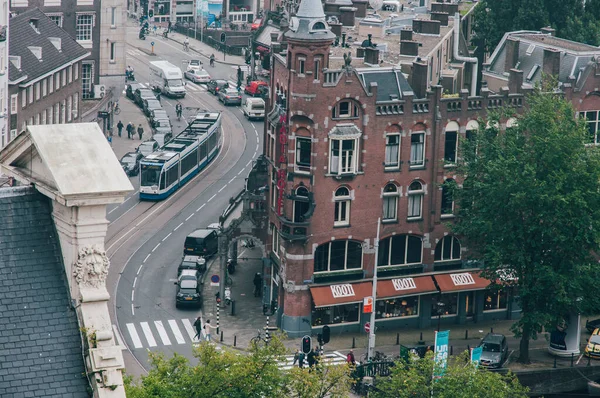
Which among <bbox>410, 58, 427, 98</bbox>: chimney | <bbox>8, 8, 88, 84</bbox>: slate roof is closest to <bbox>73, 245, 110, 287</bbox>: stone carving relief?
<bbox>410, 58, 427, 98</bbox>: chimney

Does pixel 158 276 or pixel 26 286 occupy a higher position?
pixel 26 286

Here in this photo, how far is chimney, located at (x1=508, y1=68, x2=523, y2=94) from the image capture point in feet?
303

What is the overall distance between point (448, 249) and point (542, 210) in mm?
12986

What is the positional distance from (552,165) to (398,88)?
13.3 m

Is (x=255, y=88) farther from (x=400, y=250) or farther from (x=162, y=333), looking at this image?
(x=162, y=333)

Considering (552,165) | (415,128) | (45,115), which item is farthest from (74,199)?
(45,115)

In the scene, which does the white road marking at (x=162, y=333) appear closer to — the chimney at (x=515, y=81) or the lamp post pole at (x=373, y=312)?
the lamp post pole at (x=373, y=312)

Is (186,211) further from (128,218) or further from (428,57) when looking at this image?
(428,57)

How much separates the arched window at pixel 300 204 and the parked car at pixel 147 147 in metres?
38.7

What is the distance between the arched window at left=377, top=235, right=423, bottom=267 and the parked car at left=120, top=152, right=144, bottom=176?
122 feet

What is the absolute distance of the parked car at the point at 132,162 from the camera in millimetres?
121000

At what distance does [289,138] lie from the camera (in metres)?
85.9

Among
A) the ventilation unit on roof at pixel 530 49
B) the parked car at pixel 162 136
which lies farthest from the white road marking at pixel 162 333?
the parked car at pixel 162 136

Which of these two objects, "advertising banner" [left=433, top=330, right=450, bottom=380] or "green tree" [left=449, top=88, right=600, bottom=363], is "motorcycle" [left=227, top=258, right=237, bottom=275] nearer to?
"green tree" [left=449, top=88, right=600, bottom=363]
